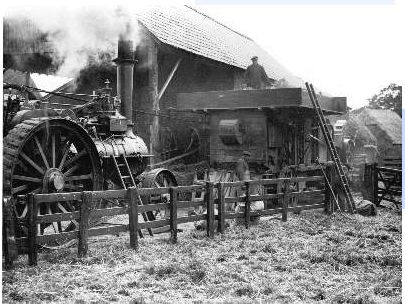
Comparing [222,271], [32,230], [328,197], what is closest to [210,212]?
[222,271]

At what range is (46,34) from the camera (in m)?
13.3

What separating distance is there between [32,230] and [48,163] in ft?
6.40

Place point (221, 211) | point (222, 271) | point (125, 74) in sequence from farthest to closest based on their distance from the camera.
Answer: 1. point (125, 74)
2. point (221, 211)
3. point (222, 271)

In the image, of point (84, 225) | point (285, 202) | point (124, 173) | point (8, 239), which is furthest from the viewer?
point (285, 202)

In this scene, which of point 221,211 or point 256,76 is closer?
point 221,211

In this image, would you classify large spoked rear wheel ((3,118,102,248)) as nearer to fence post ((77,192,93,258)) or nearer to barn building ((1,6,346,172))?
fence post ((77,192,93,258))

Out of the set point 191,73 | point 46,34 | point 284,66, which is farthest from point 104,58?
point 284,66

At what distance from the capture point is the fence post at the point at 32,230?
598cm

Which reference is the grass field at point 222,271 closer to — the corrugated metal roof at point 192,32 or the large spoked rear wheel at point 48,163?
the large spoked rear wheel at point 48,163

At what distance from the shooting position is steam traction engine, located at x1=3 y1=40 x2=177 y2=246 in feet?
23.3

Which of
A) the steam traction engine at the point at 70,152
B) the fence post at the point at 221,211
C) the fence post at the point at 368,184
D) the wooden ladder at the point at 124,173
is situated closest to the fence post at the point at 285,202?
the fence post at the point at 221,211

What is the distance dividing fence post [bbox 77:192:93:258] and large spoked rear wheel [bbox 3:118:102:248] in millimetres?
355

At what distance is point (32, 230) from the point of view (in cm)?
605

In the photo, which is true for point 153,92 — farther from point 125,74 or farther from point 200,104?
point 125,74
